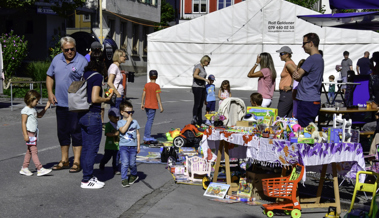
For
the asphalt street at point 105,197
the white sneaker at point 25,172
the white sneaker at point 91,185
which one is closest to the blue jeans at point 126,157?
the asphalt street at point 105,197

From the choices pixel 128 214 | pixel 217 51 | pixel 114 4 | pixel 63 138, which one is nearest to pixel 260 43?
pixel 217 51

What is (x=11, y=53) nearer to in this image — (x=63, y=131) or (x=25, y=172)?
(x=63, y=131)

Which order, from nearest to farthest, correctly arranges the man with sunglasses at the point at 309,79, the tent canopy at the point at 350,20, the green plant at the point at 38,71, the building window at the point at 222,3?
1. the man with sunglasses at the point at 309,79
2. the tent canopy at the point at 350,20
3. the green plant at the point at 38,71
4. the building window at the point at 222,3

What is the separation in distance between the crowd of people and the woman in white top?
231 cm

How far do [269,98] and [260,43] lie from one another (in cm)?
1923

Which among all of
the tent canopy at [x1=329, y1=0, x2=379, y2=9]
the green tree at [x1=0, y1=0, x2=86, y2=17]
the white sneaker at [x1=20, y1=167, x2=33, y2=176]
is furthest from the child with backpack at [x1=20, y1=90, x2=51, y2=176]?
the green tree at [x1=0, y1=0, x2=86, y2=17]

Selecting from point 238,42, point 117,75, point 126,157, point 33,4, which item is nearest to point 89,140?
point 126,157

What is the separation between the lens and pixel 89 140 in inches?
283

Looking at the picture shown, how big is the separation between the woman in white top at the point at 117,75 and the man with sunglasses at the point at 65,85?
2.24 m

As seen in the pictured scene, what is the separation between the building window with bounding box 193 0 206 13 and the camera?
5216 centimetres

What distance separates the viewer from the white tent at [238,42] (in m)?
28.5

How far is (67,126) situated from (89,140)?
119cm

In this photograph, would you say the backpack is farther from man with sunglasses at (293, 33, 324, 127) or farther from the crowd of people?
man with sunglasses at (293, 33, 324, 127)

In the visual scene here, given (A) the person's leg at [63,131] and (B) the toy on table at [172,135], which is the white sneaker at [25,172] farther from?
(B) the toy on table at [172,135]
